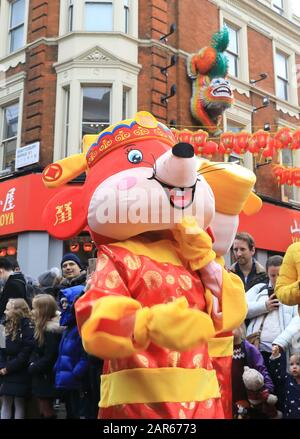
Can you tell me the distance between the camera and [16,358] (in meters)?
4.84

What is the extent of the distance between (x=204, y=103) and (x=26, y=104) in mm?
4265

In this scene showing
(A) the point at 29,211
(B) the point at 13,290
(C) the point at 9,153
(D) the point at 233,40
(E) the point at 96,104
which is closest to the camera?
(B) the point at 13,290

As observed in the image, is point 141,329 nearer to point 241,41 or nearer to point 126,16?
point 126,16

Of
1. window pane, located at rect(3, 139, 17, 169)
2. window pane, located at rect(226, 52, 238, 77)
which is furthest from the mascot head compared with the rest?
window pane, located at rect(226, 52, 238, 77)

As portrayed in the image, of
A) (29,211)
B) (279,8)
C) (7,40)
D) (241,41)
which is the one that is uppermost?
(279,8)

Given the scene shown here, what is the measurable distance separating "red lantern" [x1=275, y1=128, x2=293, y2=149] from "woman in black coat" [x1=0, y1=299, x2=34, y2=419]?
8197 mm

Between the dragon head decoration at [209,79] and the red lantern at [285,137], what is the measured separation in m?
1.44

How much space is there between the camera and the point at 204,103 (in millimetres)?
12172

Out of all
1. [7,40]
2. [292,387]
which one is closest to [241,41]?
[7,40]

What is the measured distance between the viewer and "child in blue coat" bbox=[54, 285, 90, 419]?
4195mm

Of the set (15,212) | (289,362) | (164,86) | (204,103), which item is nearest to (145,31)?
(164,86)

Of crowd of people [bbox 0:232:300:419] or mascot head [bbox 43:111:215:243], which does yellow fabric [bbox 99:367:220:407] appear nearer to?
mascot head [bbox 43:111:215:243]

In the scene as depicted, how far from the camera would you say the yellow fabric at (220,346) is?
9.61 ft

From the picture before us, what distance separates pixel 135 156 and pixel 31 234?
837 centimetres
